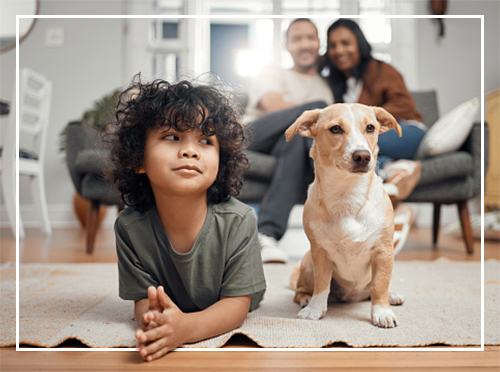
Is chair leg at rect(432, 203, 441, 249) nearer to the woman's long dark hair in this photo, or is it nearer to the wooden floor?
the woman's long dark hair

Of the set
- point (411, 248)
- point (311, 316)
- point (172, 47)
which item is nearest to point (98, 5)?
point (172, 47)

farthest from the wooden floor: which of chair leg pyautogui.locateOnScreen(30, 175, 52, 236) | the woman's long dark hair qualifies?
chair leg pyautogui.locateOnScreen(30, 175, 52, 236)

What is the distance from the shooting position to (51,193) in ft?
11.1

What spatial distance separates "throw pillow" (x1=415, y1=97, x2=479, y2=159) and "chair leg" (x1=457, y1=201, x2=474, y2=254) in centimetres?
29

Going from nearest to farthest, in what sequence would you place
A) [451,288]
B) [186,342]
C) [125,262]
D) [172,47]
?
[186,342]
[125,262]
[451,288]
[172,47]

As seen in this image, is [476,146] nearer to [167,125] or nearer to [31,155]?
[167,125]

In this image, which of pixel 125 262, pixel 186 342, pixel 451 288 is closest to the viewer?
pixel 186 342

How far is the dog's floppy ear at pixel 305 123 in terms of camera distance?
749 millimetres

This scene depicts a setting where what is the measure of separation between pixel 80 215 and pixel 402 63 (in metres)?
2.63

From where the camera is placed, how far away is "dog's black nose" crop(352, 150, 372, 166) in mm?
687

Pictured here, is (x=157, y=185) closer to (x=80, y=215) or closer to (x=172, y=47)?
(x=172, y=47)

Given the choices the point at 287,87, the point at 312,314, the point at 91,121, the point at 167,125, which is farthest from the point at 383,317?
the point at 91,121

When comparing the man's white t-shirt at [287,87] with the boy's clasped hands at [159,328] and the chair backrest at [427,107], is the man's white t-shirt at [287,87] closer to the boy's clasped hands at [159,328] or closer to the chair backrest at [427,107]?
the chair backrest at [427,107]

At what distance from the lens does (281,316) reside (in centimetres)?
87
